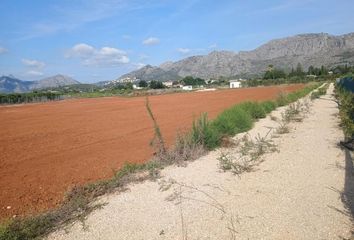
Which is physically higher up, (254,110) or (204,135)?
(204,135)

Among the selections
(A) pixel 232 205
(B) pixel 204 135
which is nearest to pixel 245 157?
(B) pixel 204 135

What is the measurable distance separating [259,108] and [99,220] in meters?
16.2

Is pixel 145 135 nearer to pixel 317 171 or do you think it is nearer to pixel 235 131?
pixel 235 131

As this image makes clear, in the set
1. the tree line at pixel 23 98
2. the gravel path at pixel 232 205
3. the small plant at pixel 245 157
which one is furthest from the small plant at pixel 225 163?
the tree line at pixel 23 98

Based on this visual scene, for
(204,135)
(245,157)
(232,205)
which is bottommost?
(245,157)

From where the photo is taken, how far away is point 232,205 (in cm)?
683

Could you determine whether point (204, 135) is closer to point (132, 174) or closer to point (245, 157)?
point (245, 157)

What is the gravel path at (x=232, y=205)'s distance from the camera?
5.80 metres

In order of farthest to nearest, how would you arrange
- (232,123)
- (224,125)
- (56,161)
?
(232,123) < (224,125) < (56,161)

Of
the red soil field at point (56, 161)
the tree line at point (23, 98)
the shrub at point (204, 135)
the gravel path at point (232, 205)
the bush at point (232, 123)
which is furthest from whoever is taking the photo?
A: the tree line at point (23, 98)

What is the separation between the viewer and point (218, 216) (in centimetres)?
636

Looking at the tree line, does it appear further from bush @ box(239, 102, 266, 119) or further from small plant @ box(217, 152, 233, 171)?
small plant @ box(217, 152, 233, 171)

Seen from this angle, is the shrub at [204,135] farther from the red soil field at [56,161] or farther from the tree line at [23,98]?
the tree line at [23,98]

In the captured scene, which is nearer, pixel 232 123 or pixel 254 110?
pixel 232 123
